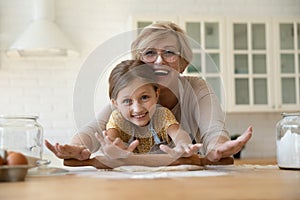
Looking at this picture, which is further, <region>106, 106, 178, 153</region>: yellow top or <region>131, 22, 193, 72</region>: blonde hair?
<region>131, 22, 193, 72</region>: blonde hair

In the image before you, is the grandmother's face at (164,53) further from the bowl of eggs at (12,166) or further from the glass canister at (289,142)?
the bowl of eggs at (12,166)

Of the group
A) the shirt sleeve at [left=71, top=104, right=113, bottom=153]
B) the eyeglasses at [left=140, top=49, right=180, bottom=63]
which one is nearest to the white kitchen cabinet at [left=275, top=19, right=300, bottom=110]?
the eyeglasses at [left=140, top=49, right=180, bottom=63]

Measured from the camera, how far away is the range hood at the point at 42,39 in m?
A: 3.70

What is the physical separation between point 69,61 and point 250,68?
142 cm

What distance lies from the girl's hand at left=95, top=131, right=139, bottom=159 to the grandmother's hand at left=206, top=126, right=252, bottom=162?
24 centimetres

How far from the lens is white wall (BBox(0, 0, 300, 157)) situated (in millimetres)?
4004

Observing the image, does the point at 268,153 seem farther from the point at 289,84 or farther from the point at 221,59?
the point at 221,59

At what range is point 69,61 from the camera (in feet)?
13.4

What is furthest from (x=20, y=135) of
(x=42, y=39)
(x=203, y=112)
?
(x=42, y=39)

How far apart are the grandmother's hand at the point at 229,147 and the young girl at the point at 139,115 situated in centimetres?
8

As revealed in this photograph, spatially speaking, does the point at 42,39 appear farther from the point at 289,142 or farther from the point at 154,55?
the point at 289,142

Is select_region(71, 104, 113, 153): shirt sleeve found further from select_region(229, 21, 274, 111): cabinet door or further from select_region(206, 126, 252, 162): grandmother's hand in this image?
select_region(229, 21, 274, 111): cabinet door

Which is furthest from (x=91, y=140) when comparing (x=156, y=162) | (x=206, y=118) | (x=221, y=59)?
(x=221, y=59)

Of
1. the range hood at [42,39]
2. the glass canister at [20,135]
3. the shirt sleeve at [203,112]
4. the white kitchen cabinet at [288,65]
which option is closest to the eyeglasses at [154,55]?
the shirt sleeve at [203,112]
